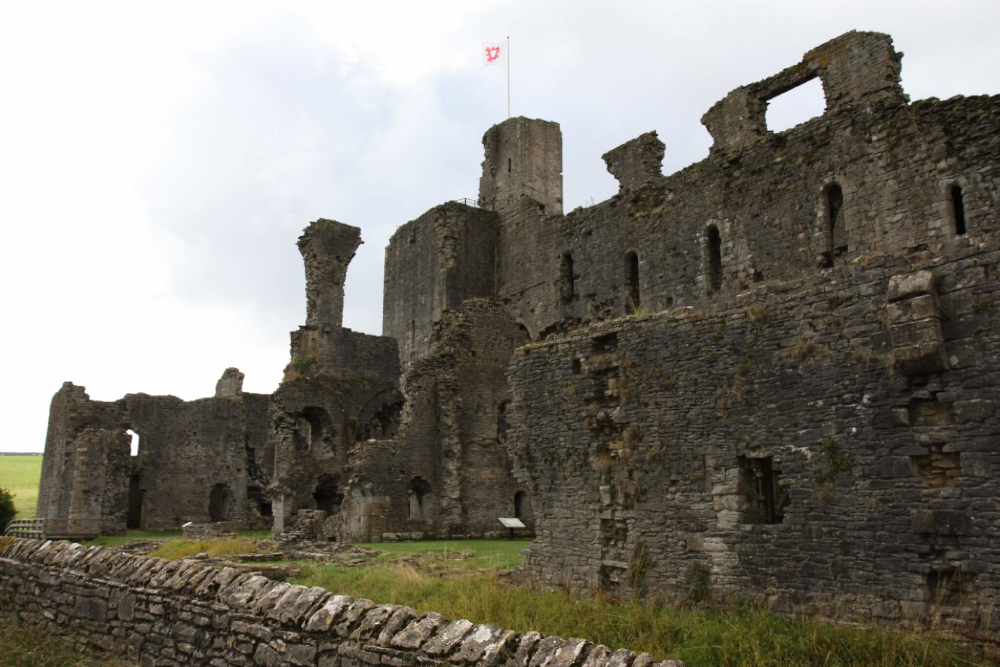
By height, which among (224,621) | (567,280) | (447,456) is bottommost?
(224,621)

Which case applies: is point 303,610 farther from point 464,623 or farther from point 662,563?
point 662,563

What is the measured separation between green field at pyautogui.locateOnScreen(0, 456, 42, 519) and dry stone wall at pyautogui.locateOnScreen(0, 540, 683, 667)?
1245 inches

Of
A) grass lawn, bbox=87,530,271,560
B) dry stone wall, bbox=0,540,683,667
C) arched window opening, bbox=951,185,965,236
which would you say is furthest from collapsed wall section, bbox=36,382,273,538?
arched window opening, bbox=951,185,965,236

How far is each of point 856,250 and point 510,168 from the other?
63.0 feet

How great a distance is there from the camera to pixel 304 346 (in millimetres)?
28594

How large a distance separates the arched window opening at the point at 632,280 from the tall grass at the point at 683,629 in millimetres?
12511

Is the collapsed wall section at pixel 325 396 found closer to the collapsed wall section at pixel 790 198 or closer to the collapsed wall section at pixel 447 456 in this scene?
the collapsed wall section at pixel 447 456

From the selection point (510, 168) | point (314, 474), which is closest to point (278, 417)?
point (314, 474)

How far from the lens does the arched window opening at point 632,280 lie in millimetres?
22812

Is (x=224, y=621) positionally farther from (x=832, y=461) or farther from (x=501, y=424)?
(x=501, y=424)

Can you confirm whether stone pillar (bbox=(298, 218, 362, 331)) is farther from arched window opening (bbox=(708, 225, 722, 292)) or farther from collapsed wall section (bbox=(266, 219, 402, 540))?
arched window opening (bbox=(708, 225, 722, 292))

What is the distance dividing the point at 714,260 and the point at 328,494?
13348 millimetres

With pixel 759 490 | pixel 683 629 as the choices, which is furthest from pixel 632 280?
pixel 683 629

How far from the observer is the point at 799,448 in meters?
8.88
